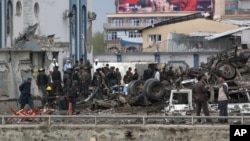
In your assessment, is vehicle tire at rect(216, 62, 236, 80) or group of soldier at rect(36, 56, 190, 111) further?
vehicle tire at rect(216, 62, 236, 80)

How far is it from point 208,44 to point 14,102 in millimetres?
30612

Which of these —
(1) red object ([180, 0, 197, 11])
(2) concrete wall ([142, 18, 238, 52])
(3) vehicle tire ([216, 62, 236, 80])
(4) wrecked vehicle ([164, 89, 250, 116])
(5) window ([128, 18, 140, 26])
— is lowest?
(4) wrecked vehicle ([164, 89, 250, 116])

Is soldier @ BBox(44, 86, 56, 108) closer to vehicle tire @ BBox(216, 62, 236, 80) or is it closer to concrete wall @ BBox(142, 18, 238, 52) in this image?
vehicle tire @ BBox(216, 62, 236, 80)

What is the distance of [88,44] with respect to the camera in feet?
170

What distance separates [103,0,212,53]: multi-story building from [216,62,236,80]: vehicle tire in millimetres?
95779

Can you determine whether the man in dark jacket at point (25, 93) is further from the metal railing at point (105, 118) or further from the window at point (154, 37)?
the window at point (154, 37)

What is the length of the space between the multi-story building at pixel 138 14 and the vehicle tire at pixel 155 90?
9675 centimetres

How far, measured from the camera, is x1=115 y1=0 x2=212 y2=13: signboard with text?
473 feet

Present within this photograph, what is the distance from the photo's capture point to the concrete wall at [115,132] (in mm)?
23266

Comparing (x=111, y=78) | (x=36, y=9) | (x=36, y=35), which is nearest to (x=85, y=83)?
(x=111, y=78)

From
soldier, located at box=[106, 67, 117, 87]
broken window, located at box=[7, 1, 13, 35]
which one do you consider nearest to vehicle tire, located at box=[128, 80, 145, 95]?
soldier, located at box=[106, 67, 117, 87]

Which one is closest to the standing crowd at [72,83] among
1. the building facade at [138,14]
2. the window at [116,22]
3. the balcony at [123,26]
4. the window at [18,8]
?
the window at [18,8]

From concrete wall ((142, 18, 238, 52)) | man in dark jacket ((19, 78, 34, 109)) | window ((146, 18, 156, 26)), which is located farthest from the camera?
window ((146, 18, 156, 26))

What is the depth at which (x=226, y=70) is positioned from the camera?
31.2 metres
